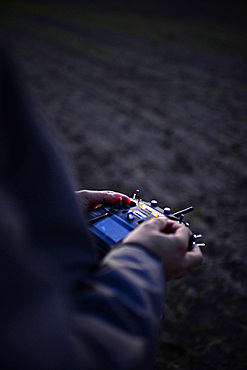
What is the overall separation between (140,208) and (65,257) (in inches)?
22.8

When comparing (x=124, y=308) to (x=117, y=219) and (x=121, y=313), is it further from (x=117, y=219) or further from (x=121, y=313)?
(x=117, y=219)

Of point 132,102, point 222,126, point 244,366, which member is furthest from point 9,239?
point 132,102

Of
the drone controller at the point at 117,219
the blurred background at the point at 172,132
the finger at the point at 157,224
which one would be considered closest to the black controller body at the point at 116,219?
the drone controller at the point at 117,219

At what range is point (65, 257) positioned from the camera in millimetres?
420

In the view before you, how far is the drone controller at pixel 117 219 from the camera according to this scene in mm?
802

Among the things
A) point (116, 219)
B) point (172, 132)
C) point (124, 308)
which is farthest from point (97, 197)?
point (172, 132)

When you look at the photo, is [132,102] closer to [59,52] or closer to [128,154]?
[128,154]

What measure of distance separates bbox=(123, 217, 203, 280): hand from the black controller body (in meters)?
0.08

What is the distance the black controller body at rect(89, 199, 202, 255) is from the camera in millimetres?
802

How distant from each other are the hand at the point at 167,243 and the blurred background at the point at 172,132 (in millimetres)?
206

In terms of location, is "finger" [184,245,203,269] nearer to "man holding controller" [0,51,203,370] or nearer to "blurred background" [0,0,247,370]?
"man holding controller" [0,51,203,370]

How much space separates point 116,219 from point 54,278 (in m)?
0.52

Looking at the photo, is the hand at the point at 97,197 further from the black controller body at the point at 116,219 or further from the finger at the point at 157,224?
the finger at the point at 157,224

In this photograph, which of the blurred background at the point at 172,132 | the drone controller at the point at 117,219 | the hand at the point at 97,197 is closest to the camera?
the drone controller at the point at 117,219
